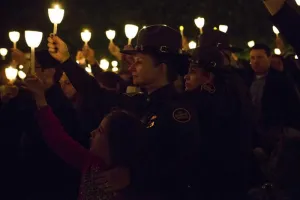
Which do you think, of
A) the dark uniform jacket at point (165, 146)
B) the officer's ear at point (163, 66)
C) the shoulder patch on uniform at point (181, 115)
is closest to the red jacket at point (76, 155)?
the dark uniform jacket at point (165, 146)

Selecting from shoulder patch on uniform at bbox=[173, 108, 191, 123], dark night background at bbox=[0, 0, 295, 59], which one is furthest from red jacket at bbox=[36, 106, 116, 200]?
dark night background at bbox=[0, 0, 295, 59]

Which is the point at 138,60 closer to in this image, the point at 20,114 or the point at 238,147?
the point at 238,147

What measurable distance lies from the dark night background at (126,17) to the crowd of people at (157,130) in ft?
77.5

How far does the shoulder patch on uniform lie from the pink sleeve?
0.53 meters

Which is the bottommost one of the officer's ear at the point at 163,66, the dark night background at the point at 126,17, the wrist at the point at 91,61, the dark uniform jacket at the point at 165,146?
the dark uniform jacket at the point at 165,146

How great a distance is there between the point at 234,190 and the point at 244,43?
1044 inches

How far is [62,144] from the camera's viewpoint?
4.17m

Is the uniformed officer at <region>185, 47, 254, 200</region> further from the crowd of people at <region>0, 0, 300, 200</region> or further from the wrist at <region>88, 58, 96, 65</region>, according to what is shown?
the wrist at <region>88, 58, 96, 65</region>

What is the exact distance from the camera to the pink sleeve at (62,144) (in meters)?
4.04

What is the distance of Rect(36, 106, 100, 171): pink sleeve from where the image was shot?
4043 millimetres

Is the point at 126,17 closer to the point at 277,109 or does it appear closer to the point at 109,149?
the point at 277,109

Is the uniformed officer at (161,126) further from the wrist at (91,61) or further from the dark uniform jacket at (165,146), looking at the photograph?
the wrist at (91,61)

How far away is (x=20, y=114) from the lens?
657 centimetres

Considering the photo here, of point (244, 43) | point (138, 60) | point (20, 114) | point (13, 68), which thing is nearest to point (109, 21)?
point (244, 43)
